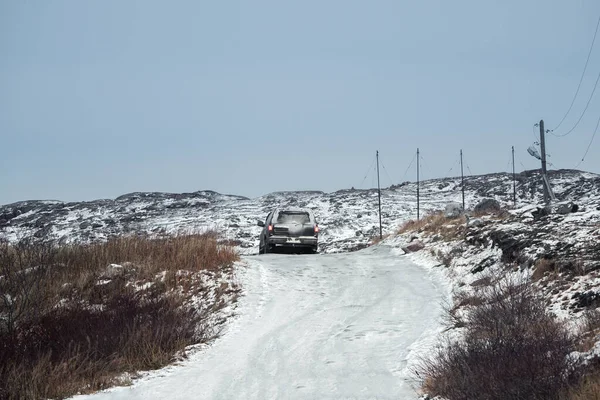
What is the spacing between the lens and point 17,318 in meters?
8.62

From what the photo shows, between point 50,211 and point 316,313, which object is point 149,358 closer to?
point 316,313

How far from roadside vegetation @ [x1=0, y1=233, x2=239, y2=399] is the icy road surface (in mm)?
459

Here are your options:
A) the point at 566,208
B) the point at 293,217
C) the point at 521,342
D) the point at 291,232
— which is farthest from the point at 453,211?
the point at 521,342

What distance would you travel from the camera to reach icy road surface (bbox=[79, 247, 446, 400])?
6676 millimetres

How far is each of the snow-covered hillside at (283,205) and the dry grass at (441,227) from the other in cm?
971

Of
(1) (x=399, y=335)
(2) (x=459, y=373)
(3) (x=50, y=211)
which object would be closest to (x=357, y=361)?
(1) (x=399, y=335)

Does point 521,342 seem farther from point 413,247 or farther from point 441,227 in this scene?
point 441,227

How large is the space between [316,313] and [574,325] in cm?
494

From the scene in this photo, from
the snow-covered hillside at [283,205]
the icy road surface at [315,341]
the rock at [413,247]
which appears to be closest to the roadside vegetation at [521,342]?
the icy road surface at [315,341]

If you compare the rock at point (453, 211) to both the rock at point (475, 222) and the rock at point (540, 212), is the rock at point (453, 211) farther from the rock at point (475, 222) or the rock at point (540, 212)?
the rock at point (540, 212)

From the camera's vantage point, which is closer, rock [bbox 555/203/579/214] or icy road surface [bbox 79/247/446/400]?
icy road surface [bbox 79/247/446/400]

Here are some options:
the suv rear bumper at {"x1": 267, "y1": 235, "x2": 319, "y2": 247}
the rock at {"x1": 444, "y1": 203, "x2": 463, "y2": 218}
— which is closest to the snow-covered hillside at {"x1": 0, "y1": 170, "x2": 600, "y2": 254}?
the rock at {"x1": 444, "y1": 203, "x2": 463, "y2": 218}

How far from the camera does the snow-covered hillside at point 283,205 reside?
142 feet

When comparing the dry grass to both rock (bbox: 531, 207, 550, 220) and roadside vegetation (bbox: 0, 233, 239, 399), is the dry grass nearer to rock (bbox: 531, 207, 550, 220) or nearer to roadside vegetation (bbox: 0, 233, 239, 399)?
rock (bbox: 531, 207, 550, 220)
